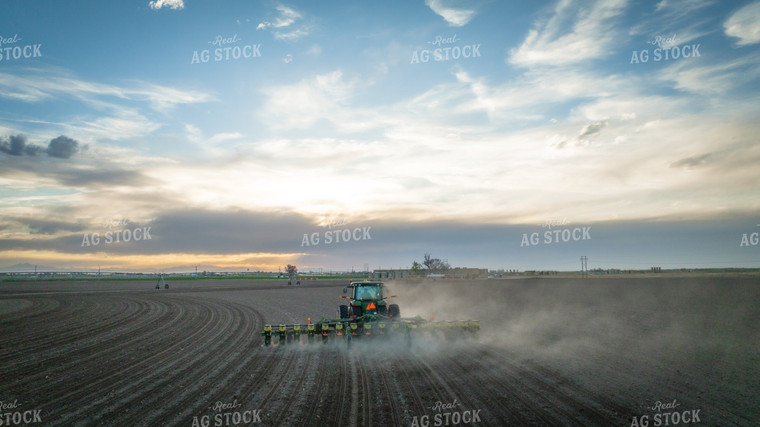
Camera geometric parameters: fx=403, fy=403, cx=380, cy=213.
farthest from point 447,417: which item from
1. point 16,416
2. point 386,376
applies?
point 16,416

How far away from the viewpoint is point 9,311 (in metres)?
29.5

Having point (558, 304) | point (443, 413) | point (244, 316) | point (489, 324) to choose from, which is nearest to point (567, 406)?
point (443, 413)

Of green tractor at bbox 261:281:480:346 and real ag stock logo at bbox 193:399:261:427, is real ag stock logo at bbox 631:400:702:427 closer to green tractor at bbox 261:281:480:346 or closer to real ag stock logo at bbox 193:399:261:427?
real ag stock logo at bbox 193:399:261:427

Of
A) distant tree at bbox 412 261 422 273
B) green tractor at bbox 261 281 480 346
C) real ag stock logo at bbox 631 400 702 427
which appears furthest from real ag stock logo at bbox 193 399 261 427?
distant tree at bbox 412 261 422 273

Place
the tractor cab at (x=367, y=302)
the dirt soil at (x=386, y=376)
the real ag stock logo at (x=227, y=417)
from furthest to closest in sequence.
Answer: the tractor cab at (x=367, y=302), the dirt soil at (x=386, y=376), the real ag stock logo at (x=227, y=417)

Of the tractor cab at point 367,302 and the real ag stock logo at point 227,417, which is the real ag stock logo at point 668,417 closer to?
the real ag stock logo at point 227,417

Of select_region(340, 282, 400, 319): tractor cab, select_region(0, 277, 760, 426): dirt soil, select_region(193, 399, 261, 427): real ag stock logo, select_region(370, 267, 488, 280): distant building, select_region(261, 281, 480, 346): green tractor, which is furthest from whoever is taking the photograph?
select_region(370, 267, 488, 280): distant building

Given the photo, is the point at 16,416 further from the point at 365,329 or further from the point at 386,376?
the point at 365,329

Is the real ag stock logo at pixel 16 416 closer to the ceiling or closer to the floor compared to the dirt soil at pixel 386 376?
closer to the ceiling

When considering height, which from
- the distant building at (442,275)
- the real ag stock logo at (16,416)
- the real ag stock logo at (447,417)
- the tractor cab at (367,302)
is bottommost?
the distant building at (442,275)

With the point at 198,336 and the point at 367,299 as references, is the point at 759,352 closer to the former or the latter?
the point at 367,299

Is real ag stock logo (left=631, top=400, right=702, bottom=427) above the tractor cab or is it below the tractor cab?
below

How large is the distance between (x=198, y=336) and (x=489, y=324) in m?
16.2

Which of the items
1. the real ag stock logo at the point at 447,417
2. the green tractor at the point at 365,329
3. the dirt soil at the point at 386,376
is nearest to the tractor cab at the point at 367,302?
the green tractor at the point at 365,329
